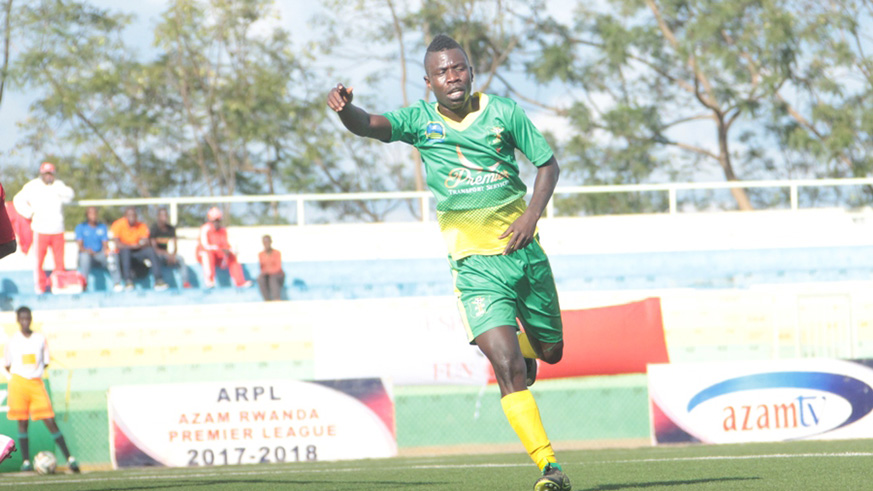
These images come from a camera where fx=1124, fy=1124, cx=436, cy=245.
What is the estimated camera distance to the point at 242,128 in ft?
95.8

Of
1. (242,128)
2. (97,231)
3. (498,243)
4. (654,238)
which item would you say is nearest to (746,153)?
(654,238)

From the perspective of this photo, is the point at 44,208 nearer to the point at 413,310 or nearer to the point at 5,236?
the point at 413,310

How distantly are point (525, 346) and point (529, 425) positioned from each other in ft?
2.25

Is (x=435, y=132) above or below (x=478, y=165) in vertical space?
above

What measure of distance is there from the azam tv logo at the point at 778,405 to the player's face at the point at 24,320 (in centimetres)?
743

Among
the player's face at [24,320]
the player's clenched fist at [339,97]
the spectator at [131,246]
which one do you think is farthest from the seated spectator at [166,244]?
the player's clenched fist at [339,97]

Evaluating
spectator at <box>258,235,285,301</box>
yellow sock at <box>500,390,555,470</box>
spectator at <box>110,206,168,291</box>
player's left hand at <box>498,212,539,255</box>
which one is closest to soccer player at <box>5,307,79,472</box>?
spectator at <box>110,206,168,291</box>

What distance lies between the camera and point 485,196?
575 cm

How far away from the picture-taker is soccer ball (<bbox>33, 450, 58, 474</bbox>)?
12.1m

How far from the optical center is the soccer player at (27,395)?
40.5ft

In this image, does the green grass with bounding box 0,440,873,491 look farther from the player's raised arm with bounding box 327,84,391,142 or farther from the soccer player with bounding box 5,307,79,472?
the player's raised arm with bounding box 327,84,391,142

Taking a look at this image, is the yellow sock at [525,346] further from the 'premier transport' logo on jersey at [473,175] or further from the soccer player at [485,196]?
the 'premier transport' logo on jersey at [473,175]

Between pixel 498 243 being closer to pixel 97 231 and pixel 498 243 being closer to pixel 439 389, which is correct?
pixel 439 389

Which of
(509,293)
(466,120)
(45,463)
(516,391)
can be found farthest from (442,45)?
(45,463)
